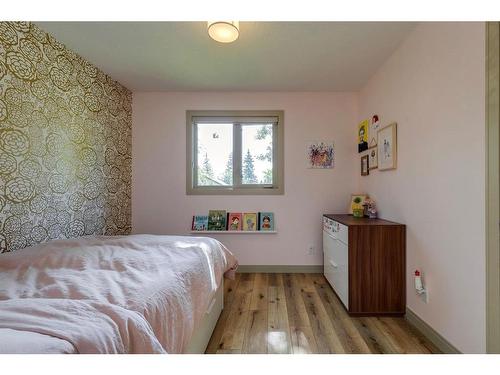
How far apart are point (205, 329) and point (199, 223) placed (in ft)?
5.16

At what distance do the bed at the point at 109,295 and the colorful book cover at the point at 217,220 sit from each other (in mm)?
1117

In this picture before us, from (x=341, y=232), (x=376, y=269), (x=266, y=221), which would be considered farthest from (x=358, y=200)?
(x=266, y=221)

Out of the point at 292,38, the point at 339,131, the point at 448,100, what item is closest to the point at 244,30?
the point at 292,38

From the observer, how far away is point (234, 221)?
2.93 meters

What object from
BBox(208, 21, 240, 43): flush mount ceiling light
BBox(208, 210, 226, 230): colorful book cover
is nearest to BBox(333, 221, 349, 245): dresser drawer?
BBox(208, 210, 226, 230): colorful book cover

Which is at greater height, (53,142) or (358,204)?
(53,142)

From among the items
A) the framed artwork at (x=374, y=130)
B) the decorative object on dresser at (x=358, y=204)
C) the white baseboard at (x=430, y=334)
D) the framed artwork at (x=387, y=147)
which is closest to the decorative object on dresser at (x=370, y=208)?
the decorative object on dresser at (x=358, y=204)

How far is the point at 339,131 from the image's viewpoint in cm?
292

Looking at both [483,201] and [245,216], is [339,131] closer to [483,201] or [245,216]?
[245,216]

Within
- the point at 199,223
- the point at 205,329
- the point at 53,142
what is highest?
the point at 53,142

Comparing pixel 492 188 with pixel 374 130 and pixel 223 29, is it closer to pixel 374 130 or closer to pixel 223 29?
pixel 374 130

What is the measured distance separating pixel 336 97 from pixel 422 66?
4.22 feet

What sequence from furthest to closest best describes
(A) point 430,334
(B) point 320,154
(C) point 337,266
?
(B) point 320,154
(C) point 337,266
(A) point 430,334

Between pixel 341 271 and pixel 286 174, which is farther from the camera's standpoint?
pixel 286 174
